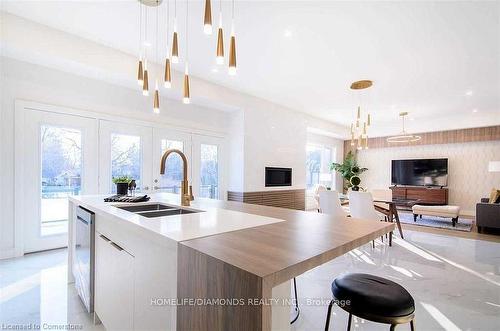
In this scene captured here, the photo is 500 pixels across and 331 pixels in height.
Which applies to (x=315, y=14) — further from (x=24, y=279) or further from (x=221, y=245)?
(x=24, y=279)

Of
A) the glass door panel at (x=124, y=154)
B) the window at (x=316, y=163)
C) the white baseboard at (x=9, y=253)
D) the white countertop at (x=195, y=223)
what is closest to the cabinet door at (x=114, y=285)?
the white countertop at (x=195, y=223)

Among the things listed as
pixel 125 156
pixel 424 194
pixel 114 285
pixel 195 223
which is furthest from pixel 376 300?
pixel 424 194

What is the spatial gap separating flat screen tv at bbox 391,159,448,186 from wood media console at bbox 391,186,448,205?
0.61ft

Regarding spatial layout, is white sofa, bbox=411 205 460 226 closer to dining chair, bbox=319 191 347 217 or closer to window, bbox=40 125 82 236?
dining chair, bbox=319 191 347 217

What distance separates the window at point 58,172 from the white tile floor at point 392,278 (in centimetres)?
46

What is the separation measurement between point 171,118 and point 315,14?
10.0 feet

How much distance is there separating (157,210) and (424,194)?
8185 millimetres

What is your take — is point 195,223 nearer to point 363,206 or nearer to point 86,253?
point 86,253

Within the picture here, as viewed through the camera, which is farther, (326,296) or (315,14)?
(315,14)

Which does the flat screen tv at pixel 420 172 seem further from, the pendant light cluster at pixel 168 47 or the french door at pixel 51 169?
the french door at pixel 51 169

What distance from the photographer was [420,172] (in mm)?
7641

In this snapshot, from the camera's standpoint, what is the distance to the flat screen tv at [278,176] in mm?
5863

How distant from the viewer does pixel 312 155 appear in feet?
28.0

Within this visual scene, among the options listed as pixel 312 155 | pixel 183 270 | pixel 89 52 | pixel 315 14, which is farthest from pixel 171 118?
pixel 312 155
